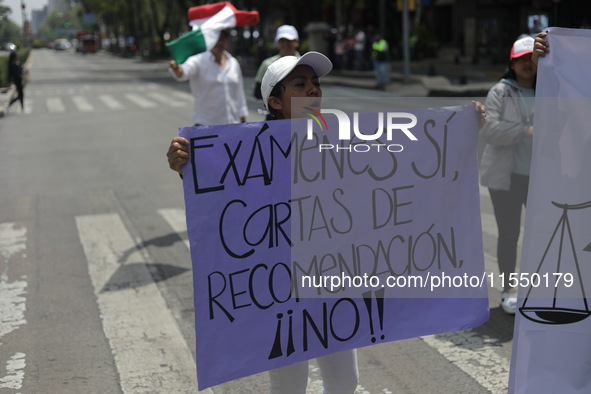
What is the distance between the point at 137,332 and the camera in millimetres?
4812

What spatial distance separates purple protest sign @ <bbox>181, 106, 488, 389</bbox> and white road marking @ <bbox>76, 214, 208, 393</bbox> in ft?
4.24

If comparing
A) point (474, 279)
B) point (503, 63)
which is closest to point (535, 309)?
point (474, 279)

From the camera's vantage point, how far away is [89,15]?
138 m

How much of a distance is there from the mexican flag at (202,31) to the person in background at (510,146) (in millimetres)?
2521

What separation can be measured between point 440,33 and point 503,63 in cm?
1255

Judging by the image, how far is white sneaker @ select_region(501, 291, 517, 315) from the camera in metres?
4.91

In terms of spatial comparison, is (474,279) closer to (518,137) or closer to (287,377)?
(287,377)

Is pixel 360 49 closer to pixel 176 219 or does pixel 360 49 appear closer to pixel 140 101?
pixel 140 101

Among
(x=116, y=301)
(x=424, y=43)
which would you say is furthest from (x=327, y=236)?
(x=424, y=43)

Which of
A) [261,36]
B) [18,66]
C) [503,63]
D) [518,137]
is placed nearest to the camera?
[518,137]

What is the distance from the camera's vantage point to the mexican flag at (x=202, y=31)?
618cm

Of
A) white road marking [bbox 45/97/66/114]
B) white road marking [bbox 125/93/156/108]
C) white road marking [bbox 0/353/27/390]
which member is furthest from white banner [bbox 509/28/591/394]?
white road marking [bbox 45/97/66/114]

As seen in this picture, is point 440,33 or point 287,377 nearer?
point 287,377

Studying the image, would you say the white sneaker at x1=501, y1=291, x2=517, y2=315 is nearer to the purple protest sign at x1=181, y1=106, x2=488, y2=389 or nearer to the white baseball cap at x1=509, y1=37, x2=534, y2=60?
the white baseball cap at x1=509, y1=37, x2=534, y2=60
